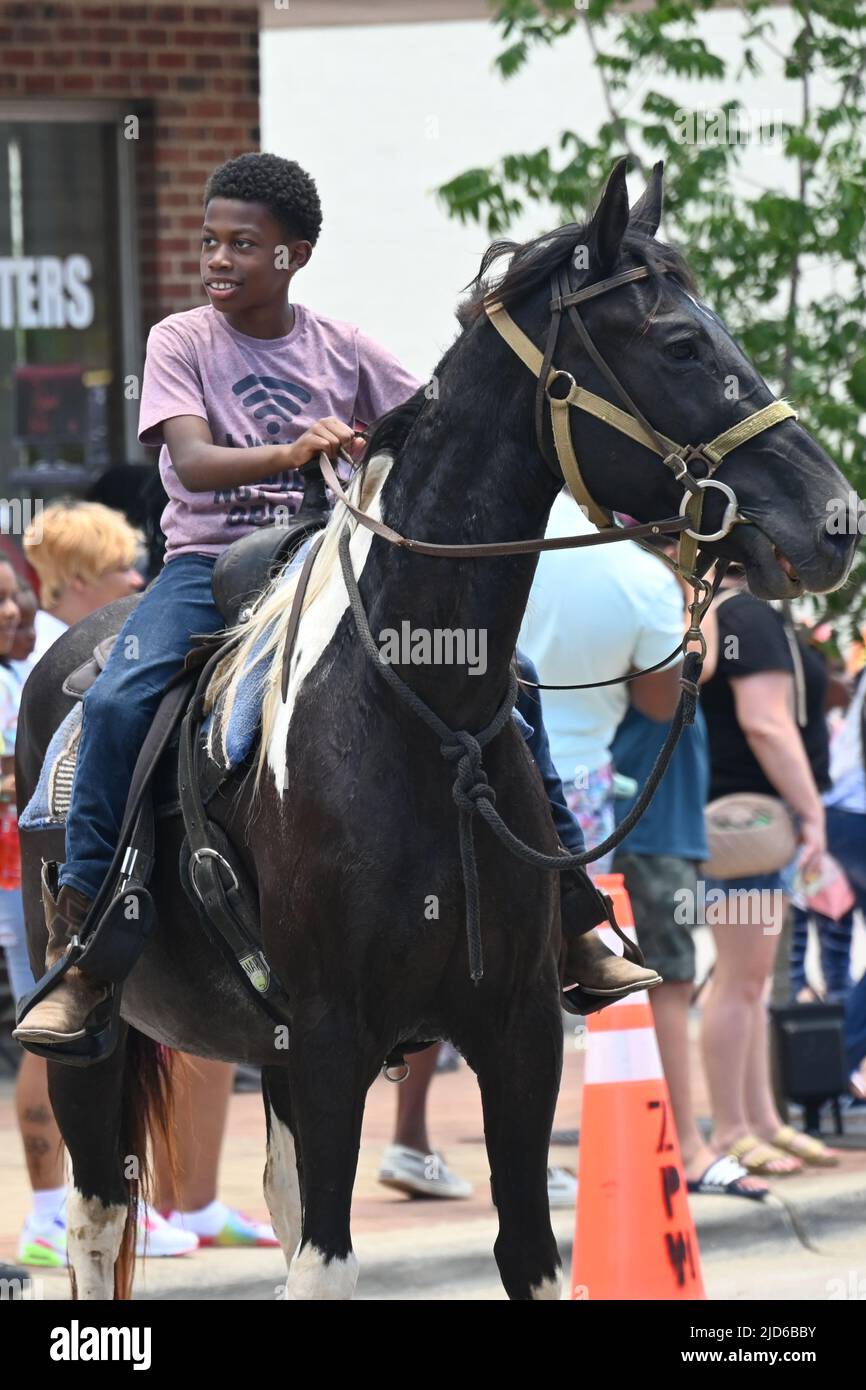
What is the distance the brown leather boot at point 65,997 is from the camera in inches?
184

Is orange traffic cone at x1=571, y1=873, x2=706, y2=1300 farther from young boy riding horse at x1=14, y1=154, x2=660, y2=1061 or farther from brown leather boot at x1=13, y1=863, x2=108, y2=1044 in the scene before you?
brown leather boot at x1=13, y1=863, x2=108, y2=1044

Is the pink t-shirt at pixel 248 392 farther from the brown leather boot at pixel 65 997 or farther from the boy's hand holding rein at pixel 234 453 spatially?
the brown leather boot at pixel 65 997

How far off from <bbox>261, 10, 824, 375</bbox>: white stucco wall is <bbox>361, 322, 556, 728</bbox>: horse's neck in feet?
29.8

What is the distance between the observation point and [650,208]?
13.6ft

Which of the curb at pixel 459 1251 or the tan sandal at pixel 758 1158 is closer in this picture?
the curb at pixel 459 1251

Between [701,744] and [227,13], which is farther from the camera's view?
[227,13]

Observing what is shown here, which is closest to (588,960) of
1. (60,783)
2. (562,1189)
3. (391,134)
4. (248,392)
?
(60,783)

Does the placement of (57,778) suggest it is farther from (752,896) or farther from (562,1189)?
(752,896)

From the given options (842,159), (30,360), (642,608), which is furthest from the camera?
(30,360)

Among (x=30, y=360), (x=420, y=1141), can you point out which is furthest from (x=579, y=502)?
(x=30, y=360)

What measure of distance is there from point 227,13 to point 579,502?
7.77 metres

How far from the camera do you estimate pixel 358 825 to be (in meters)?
4.10

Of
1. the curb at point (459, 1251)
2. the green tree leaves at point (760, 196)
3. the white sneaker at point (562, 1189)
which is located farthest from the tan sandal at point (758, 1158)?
the green tree leaves at point (760, 196)
